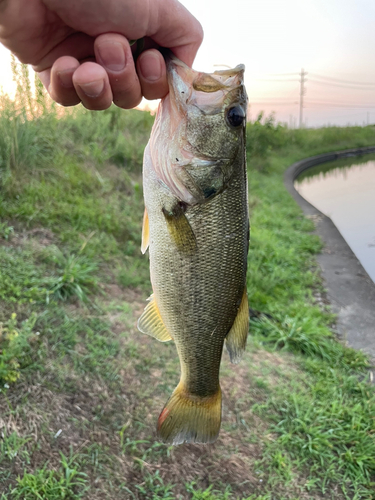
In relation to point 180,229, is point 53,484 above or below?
below

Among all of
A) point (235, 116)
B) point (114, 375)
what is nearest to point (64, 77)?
point (235, 116)

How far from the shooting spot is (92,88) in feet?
4.43

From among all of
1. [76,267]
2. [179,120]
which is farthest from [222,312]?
[76,267]

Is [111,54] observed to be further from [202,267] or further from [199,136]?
[202,267]

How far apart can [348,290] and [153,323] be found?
5.14 metres

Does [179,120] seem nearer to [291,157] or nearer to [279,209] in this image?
[279,209]

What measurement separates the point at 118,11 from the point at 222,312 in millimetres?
1167

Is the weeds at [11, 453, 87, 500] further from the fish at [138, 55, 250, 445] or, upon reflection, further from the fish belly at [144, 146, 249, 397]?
the fish at [138, 55, 250, 445]

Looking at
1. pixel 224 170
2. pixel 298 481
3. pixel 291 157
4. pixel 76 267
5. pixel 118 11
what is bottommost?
pixel 298 481

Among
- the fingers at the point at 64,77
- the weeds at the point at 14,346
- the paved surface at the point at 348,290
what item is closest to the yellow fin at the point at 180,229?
the fingers at the point at 64,77

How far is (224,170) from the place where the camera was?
1.45 meters

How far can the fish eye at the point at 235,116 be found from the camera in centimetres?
141

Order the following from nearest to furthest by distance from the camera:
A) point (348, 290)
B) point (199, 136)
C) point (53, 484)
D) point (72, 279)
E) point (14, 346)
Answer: point (199, 136) → point (53, 484) → point (14, 346) → point (72, 279) → point (348, 290)

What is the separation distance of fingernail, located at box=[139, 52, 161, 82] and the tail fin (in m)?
1.31
